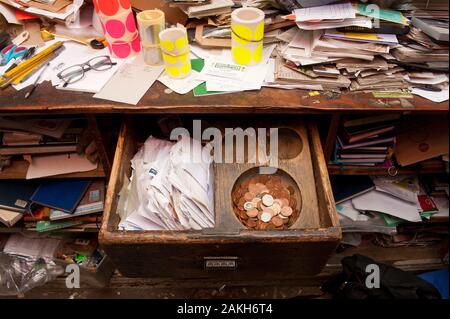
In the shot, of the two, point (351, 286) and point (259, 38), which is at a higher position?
point (259, 38)

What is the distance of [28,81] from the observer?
1062 mm

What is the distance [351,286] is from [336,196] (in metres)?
0.33

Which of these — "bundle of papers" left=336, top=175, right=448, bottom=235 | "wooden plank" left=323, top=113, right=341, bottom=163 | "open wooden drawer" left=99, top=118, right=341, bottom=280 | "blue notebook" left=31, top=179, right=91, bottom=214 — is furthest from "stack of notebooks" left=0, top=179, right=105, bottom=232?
"bundle of papers" left=336, top=175, right=448, bottom=235

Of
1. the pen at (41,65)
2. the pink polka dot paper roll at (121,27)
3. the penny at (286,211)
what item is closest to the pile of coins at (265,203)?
the penny at (286,211)

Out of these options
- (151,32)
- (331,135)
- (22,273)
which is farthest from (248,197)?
(22,273)

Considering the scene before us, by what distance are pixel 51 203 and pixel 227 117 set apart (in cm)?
68

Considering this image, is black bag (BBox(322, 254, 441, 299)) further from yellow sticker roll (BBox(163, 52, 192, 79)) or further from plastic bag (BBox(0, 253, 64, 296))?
plastic bag (BBox(0, 253, 64, 296))

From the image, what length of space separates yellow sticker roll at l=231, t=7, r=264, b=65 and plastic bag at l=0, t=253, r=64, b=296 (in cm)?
112

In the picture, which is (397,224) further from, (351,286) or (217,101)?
(217,101)

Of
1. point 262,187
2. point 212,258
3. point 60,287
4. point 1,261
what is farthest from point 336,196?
point 1,261

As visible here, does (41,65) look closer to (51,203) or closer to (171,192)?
(51,203)

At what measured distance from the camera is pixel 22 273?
150cm

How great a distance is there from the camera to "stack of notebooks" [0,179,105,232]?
127 cm
